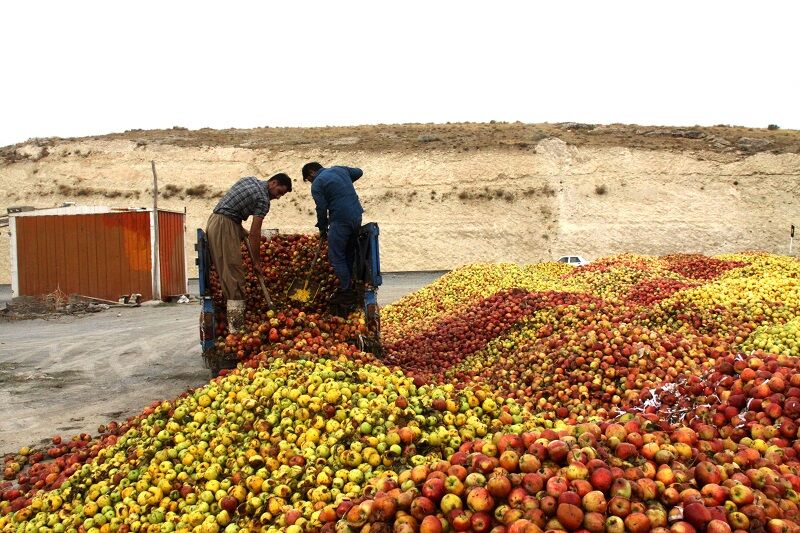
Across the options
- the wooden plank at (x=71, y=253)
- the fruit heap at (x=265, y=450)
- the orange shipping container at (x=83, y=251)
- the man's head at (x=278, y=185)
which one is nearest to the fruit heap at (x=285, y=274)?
the man's head at (x=278, y=185)

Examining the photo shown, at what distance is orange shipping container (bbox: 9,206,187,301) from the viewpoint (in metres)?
24.0

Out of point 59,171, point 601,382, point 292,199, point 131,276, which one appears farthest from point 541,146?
point 601,382

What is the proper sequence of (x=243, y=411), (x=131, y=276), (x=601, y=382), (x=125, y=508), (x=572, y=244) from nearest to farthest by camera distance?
(x=125, y=508), (x=243, y=411), (x=601, y=382), (x=131, y=276), (x=572, y=244)

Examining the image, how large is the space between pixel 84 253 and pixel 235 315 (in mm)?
19150

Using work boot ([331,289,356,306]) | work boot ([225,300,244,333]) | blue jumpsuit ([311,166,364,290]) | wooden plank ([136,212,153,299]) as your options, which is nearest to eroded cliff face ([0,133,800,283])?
wooden plank ([136,212,153,299])

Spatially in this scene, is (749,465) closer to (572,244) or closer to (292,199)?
(572,244)

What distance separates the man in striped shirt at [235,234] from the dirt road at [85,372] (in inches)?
76.9

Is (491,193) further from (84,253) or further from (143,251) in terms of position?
(84,253)

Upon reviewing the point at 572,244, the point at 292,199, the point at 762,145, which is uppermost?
the point at 762,145

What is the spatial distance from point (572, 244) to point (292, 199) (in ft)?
70.8

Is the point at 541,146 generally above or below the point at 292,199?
above

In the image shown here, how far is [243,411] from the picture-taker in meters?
5.22

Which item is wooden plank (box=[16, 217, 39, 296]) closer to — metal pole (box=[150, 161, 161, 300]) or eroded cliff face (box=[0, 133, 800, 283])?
metal pole (box=[150, 161, 161, 300])

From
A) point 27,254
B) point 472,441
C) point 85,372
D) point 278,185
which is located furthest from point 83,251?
point 472,441
